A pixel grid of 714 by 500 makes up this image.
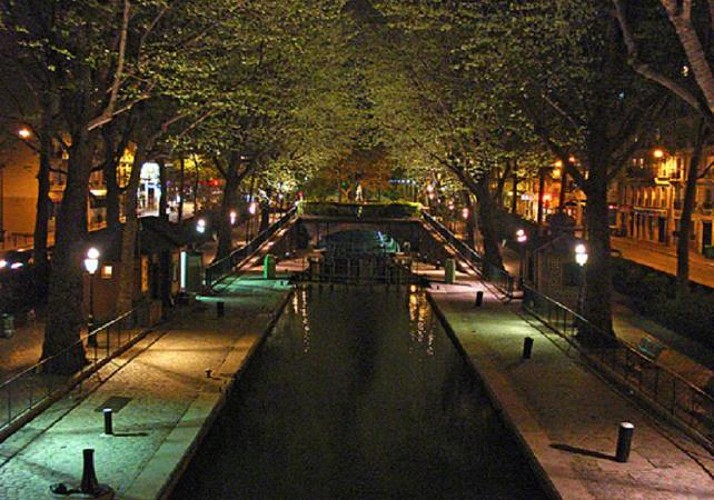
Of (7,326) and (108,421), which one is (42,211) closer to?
(7,326)

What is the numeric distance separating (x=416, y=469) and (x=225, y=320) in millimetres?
16794

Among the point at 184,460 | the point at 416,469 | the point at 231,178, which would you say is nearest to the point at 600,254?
the point at 416,469

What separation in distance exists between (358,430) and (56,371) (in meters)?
7.88

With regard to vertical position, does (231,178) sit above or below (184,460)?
above

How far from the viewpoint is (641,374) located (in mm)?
22406

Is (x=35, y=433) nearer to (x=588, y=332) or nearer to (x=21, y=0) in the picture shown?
(x=21, y=0)

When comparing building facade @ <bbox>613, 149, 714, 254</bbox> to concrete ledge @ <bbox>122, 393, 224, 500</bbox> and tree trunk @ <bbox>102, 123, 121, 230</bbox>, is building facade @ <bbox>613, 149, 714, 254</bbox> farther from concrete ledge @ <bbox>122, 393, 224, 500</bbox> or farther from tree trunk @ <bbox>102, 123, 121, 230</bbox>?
concrete ledge @ <bbox>122, 393, 224, 500</bbox>

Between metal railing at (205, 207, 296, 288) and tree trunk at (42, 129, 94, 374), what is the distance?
60.9ft

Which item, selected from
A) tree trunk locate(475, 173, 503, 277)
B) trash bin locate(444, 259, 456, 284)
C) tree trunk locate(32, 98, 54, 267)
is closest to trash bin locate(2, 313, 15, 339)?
tree trunk locate(32, 98, 54, 267)

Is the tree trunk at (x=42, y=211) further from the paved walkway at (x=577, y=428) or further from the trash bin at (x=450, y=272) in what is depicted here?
the trash bin at (x=450, y=272)

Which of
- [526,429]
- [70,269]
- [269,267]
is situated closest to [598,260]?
[526,429]

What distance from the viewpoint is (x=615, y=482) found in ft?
51.5

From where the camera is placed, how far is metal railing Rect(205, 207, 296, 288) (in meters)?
44.1

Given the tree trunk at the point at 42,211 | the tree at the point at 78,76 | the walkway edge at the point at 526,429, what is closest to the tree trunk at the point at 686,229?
the walkway edge at the point at 526,429
